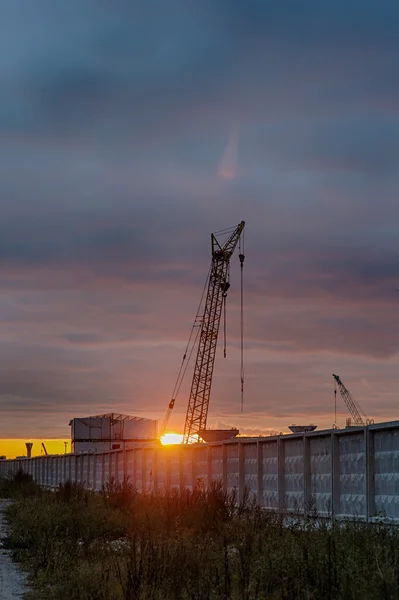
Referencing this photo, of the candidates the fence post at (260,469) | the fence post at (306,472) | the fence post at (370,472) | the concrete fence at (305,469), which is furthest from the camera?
the fence post at (260,469)

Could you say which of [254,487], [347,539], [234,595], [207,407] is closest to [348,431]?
[347,539]

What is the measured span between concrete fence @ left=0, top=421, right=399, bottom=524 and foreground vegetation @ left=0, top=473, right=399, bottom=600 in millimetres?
1520

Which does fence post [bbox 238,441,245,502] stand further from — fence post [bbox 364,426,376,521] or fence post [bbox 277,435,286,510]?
fence post [bbox 364,426,376,521]

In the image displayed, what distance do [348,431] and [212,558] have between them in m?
7.06

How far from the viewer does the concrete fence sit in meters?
19.2

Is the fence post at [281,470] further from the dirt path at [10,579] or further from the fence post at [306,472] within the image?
the dirt path at [10,579]

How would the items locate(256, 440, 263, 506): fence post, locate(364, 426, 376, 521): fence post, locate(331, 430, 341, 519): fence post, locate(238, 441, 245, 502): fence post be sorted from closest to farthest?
locate(364, 426, 376, 521): fence post, locate(331, 430, 341, 519): fence post, locate(256, 440, 263, 506): fence post, locate(238, 441, 245, 502): fence post

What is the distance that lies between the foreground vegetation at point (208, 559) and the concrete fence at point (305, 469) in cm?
152

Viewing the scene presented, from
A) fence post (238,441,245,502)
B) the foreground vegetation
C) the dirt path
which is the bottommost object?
the dirt path

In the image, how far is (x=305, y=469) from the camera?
23781 mm

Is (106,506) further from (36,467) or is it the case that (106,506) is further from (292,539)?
(36,467)

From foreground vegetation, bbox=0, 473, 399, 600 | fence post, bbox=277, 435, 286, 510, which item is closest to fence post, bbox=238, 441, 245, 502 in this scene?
fence post, bbox=277, 435, 286, 510

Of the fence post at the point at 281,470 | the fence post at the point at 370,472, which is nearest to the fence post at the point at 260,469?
the fence post at the point at 281,470

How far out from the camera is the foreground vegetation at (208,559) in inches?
444
